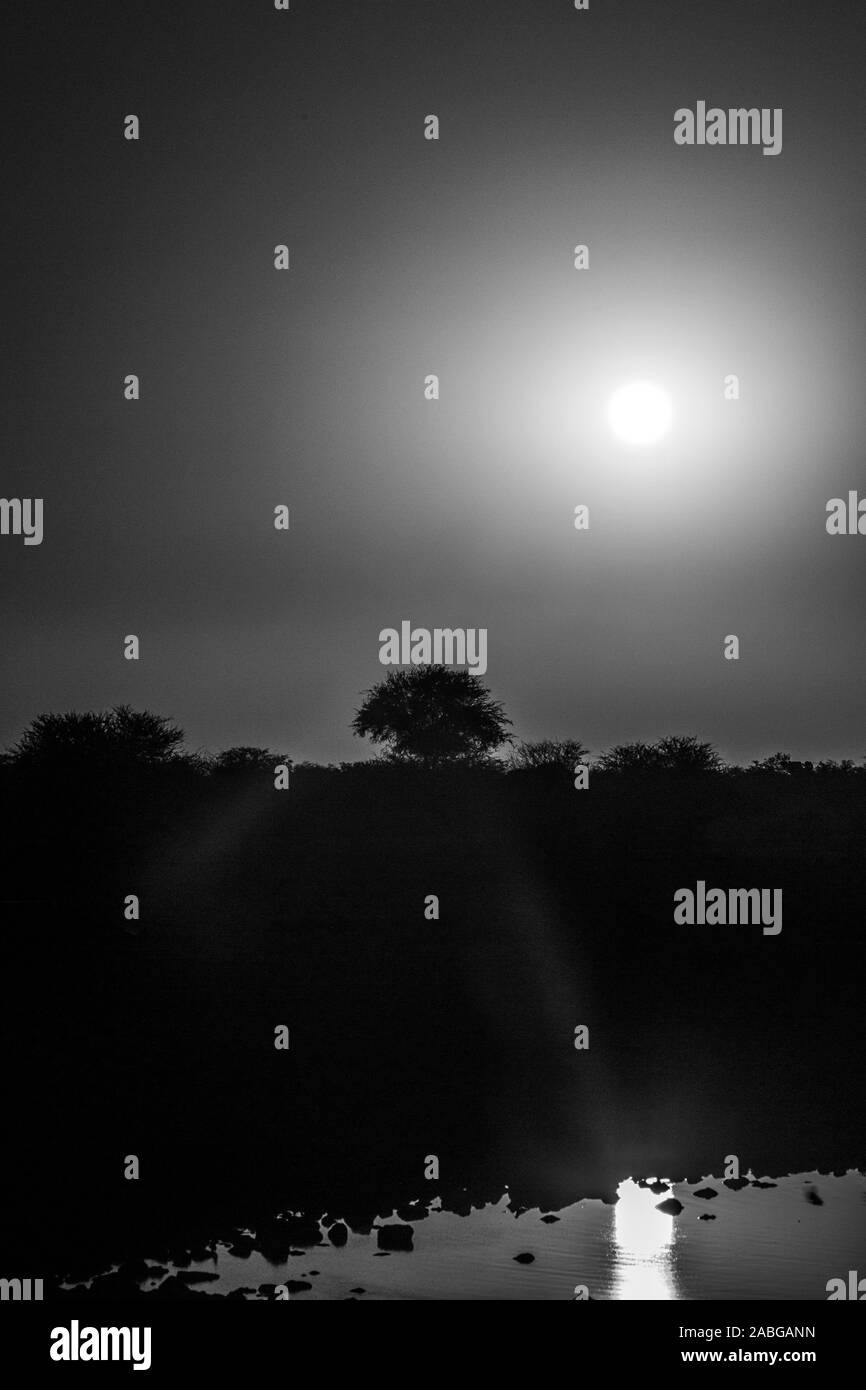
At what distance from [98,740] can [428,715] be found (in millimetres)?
10472

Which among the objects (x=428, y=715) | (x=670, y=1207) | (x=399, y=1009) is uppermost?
(x=428, y=715)

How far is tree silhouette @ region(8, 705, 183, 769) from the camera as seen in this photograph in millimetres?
26609

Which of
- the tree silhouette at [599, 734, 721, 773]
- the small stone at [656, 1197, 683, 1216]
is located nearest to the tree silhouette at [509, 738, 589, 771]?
the tree silhouette at [599, 734, 721, 773]

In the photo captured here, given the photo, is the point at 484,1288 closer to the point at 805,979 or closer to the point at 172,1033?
the point at 172,1033

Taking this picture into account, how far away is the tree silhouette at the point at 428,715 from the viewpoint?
112 ft

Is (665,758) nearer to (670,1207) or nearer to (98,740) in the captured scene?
(98,740)

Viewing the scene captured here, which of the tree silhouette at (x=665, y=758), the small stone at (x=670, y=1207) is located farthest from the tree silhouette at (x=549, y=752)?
the small stone at (x=670, y=1207)

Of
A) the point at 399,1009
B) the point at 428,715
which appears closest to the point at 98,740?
the point at 428,715

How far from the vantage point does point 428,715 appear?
34500 mm

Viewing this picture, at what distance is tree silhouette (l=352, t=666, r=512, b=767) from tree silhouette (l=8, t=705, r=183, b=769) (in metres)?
7.87

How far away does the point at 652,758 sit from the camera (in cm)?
3086

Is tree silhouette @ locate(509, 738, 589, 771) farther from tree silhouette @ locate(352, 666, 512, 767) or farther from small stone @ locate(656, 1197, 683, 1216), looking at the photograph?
small stone @ locate(656, 1197, 683, 1216)
